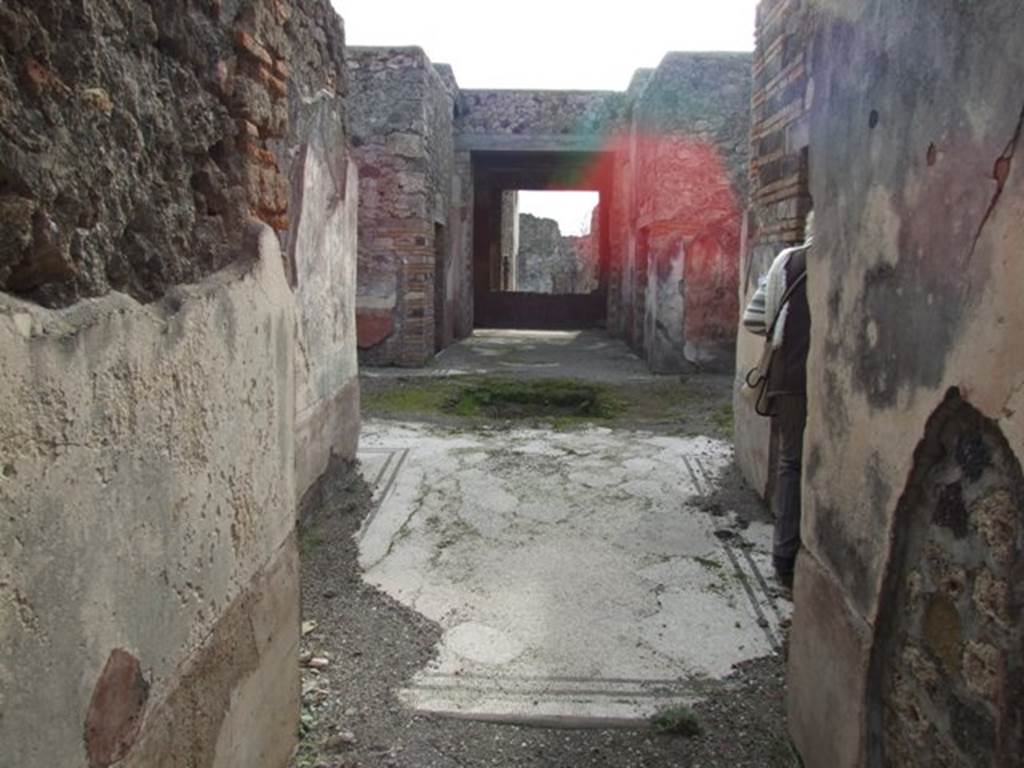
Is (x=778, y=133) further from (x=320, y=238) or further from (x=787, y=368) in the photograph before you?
(x=320, y=238)

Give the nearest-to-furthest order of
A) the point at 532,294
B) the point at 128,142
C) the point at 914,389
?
the point at 128,142 < the point at 914,389 < the point at 532,294

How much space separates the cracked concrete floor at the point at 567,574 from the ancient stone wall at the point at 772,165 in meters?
0.38

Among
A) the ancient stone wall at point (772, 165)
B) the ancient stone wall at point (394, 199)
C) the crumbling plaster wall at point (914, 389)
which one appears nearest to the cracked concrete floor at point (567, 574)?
the ancient stone wall at point (772, 165)

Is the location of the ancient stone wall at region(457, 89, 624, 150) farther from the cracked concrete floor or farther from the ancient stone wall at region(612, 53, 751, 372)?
the cracked concrete floor

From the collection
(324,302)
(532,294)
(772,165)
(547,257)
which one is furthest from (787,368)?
(547,257)

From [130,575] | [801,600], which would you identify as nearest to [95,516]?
[130,575]

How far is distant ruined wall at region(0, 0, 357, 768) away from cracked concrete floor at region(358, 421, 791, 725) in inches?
32.3

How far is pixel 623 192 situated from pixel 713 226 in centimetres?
307

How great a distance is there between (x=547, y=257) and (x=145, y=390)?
23.3 m

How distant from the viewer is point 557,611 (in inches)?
127

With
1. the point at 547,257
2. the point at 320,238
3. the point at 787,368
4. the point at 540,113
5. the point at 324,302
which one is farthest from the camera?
the point at 547,257

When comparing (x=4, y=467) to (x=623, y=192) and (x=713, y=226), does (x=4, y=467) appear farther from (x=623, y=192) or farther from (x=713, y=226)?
(x=623, y=192)

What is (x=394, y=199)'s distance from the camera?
9078 mm

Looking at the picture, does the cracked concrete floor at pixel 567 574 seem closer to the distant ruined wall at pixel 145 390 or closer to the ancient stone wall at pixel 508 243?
the distant ruined wall at pixel 145 390
